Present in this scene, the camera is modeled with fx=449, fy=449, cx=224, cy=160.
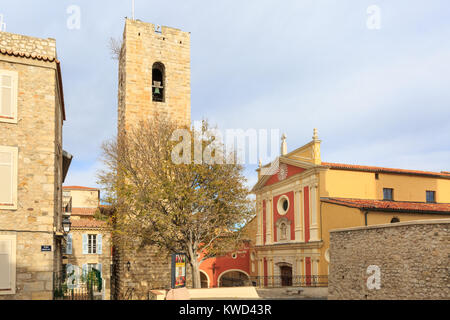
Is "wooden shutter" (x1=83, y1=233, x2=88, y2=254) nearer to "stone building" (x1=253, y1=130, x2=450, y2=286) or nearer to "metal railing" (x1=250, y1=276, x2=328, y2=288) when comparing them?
"metal railing" (x1=250, y1=276, x2=328, y2=288)

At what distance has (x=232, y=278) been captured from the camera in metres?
41.9

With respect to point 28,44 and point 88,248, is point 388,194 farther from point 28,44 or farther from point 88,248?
point 28,44

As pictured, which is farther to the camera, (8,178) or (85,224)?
(85,224)

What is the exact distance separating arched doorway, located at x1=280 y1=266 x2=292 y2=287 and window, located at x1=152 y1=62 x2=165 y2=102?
15.9 metres

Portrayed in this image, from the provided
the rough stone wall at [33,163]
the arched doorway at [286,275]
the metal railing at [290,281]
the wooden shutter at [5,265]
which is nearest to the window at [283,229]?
the arched doorway at [286,275]

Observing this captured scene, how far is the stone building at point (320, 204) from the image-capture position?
28.2 metres

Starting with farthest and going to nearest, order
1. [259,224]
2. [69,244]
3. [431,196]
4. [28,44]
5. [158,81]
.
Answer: [259,224], [69,244], [431,196], [158,81], [28,44]

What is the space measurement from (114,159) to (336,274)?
14.3 metres

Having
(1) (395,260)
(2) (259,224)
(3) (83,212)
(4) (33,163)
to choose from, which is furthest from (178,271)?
(3) (83,212)

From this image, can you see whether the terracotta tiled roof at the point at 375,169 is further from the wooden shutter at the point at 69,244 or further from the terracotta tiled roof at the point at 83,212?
the terracotta tiled roof at the point at 83,212

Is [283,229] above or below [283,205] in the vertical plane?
below

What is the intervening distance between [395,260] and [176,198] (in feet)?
36.5

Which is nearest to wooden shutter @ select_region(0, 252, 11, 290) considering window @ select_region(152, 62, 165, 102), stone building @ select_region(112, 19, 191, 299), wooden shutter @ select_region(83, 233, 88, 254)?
stone building @ select_region(112, 19, 191, 299)

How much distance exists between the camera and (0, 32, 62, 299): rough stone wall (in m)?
14.7
